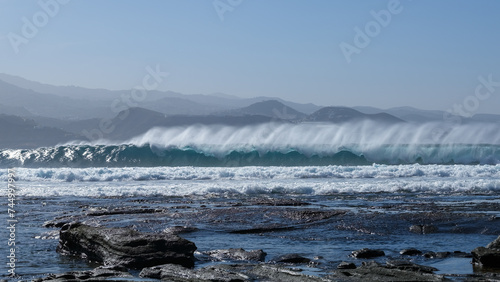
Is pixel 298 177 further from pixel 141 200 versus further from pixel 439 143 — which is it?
pixel 439 143

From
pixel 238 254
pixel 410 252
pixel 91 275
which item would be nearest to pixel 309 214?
pixel 410 252

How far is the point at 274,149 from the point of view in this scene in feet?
145

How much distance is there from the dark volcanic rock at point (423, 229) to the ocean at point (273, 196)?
13 cm

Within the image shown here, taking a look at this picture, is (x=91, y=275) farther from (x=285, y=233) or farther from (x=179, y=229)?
(x=285, y=233)

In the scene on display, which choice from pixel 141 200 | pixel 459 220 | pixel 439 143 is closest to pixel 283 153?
pixel 439 143

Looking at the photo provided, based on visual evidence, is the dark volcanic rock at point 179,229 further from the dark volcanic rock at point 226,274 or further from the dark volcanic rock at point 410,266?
the dark volcanic rock at point 410,266

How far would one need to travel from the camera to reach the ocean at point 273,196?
427 inches

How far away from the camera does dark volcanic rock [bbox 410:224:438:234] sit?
39.5 feet

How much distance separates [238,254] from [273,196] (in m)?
11.2

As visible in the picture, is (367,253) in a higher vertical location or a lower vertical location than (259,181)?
lower

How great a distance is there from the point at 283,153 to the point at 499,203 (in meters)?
27.0

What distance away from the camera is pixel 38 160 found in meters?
42.4

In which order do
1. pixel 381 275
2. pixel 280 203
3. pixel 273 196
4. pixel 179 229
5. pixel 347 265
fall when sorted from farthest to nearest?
pixel 273 196, pixel 280 203, pixel 179 229, pixel 347 265, pixel 381 275

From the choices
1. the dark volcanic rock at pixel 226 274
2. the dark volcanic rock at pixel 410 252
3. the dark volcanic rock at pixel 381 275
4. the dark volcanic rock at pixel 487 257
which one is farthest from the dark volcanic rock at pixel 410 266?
the dark volcanic rock at pixel 226 274
